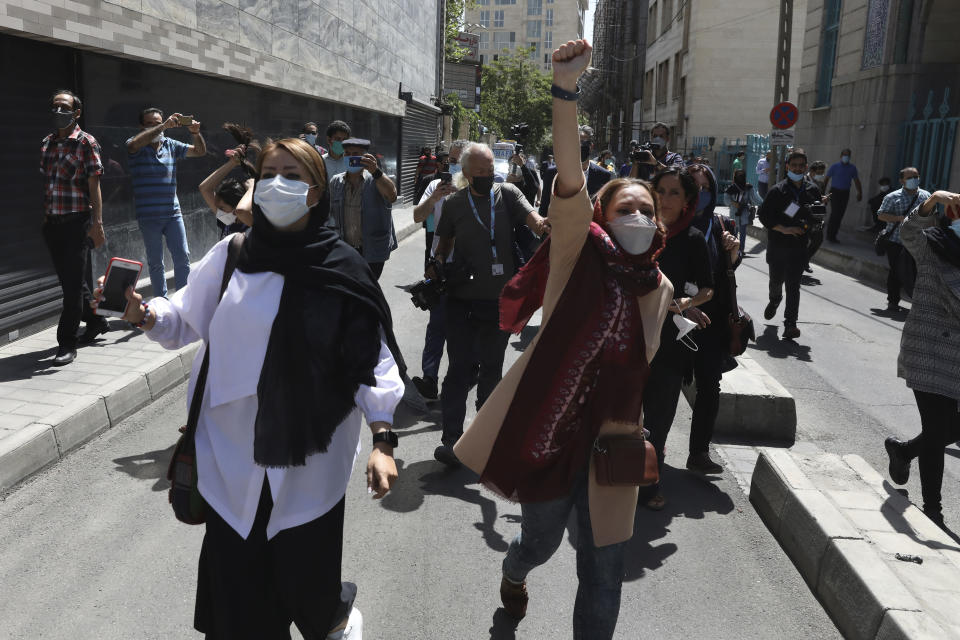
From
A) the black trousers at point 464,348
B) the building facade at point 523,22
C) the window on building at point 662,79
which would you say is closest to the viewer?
the black trousers at point 464,348

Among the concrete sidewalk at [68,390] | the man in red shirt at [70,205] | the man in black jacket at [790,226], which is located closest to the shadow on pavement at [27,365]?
the concrete sidewalk at [68,390]

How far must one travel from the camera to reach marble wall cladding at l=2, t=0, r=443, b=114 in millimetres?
8047

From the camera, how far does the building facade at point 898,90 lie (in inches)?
679

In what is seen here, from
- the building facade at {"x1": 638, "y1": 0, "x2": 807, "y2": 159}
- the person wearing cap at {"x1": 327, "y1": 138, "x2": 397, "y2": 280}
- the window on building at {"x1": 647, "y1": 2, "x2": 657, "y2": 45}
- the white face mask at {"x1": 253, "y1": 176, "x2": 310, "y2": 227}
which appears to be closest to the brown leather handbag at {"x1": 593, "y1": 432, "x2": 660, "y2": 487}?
the white face mask at {"x1": 253, "y1": 176, "x2": 310, "y2": 227}

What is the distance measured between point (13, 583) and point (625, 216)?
3.01m

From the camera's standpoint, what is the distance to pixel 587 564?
2.88m

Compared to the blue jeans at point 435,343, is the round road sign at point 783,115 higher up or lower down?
higher up

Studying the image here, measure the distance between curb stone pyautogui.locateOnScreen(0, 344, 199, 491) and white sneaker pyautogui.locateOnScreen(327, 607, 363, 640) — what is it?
2895mm

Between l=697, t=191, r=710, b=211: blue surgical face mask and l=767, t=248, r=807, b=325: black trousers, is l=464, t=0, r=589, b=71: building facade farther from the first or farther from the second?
l=697, t=191, r=710, b=211: blue surgical face mask

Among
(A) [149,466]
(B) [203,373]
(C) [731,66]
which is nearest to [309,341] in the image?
(B) [203,373]

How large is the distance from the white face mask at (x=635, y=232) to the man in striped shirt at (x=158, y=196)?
585cm

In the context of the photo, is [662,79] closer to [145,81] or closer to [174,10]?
[174,10]

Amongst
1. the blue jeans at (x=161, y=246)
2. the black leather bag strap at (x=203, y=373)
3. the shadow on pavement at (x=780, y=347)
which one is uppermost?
→ the black leather bag strap at (x=203, y=373)

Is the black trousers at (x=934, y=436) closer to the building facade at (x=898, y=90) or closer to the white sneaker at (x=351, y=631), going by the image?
the white sneaker at (x=351, y=631)
